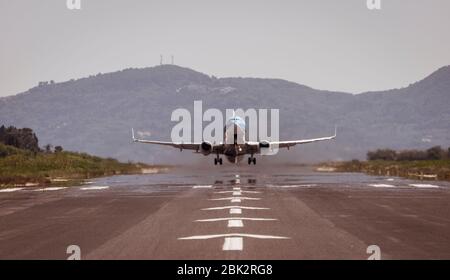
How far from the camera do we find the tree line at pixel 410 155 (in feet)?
406

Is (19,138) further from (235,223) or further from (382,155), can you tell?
(235,223)

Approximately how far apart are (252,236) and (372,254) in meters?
3.91

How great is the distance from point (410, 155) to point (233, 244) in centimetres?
11191

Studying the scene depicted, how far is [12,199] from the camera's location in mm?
39719

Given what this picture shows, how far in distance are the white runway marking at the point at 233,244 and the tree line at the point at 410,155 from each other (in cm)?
10624

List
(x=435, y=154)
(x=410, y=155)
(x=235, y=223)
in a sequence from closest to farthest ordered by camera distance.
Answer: (x=235, y=223)
(x=435, y=154)
(x=410, y=155)

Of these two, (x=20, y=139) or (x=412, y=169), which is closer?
(x=412, y=169)

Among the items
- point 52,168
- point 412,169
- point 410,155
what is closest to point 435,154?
point 410,155

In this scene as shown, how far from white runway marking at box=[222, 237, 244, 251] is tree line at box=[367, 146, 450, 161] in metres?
106

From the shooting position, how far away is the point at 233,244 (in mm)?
18531

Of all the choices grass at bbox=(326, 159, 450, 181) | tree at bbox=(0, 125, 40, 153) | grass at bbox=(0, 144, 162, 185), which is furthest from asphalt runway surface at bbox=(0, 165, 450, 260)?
tree at bbox=(0, 125, 40, 153)
